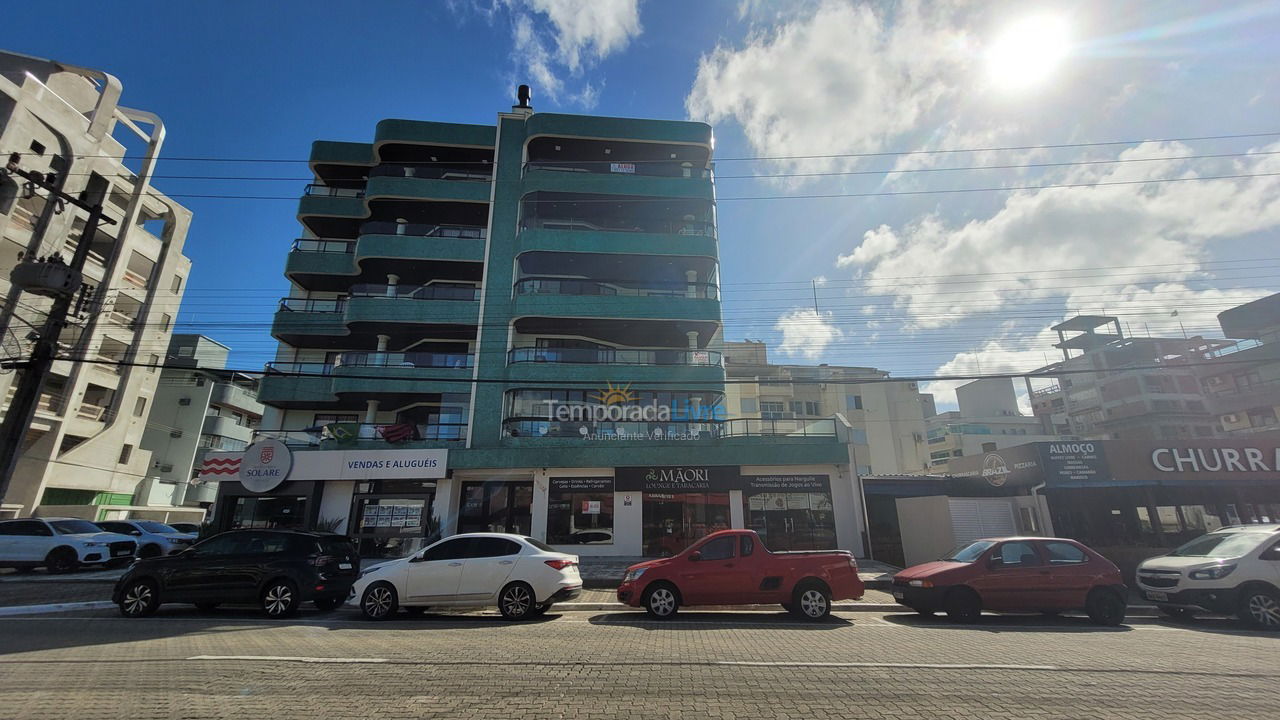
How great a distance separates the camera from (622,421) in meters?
22.6

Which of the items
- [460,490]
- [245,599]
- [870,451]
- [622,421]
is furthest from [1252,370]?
[245,599]

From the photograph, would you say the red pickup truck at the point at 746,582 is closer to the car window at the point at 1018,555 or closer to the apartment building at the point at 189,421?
the car window at the point at 1018,555

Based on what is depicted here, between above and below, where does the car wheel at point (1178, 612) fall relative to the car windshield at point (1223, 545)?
below

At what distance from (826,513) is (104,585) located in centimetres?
2320

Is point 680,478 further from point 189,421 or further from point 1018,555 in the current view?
point 189,421

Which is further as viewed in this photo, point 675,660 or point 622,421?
point 622,421

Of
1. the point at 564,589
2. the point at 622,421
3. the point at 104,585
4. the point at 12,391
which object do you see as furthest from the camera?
the point at 12,391

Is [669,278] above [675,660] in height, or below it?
above

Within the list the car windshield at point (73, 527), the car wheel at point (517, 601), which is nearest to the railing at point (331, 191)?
the car windshield at point (73, 527)

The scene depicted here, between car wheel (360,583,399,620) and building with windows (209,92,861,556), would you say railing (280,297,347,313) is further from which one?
car wheel (360,583,399,620)

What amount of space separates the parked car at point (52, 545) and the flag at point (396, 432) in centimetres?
921

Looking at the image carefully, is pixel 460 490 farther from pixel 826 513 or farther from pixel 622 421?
pixel 826 513

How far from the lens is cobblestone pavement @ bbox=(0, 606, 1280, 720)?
480 centimetres

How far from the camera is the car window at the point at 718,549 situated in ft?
34.0
